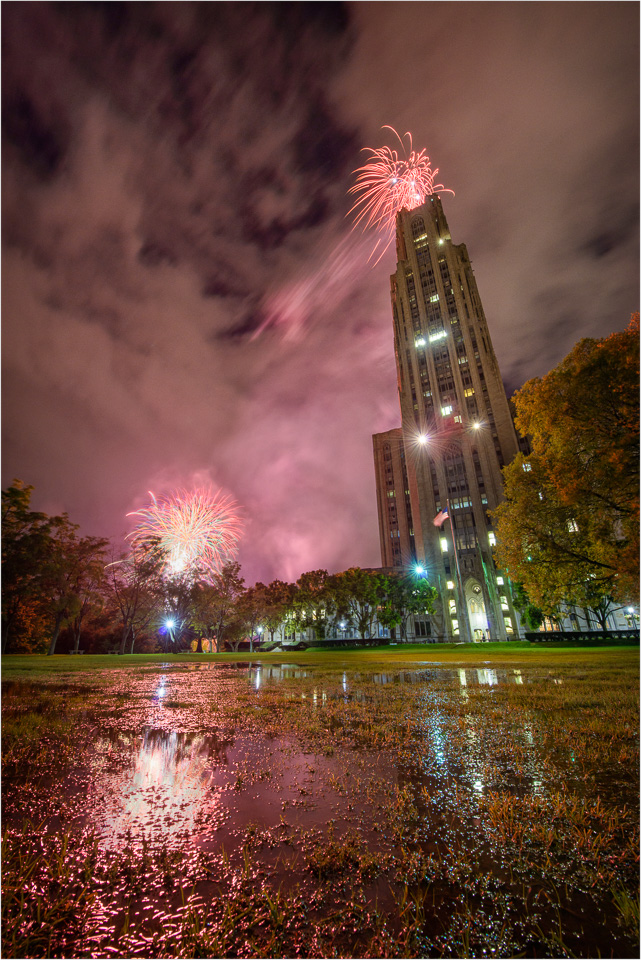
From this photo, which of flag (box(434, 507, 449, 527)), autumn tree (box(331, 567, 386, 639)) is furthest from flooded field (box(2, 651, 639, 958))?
flag (box(434, 507, 449, 527))

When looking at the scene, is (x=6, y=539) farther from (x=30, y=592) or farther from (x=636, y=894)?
(x=636, y=894)

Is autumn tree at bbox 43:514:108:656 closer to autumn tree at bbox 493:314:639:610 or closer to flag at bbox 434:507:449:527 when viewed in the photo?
autumn tree at bbox 493:314:639:610

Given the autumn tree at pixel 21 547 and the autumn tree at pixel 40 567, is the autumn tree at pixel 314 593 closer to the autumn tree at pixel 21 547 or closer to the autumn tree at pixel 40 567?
the autumn tree at pixel 40 567

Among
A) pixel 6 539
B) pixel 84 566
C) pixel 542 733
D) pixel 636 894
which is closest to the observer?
pixel 636 894

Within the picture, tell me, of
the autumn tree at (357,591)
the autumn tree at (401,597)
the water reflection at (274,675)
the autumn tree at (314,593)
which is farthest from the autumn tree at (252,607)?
the water reflection at (274,675)

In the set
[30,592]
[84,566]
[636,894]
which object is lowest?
[636,894]

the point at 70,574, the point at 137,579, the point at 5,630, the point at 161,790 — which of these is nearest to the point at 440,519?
the point at 137,579

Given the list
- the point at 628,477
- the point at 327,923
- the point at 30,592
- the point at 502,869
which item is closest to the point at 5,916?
the point at 327,923
